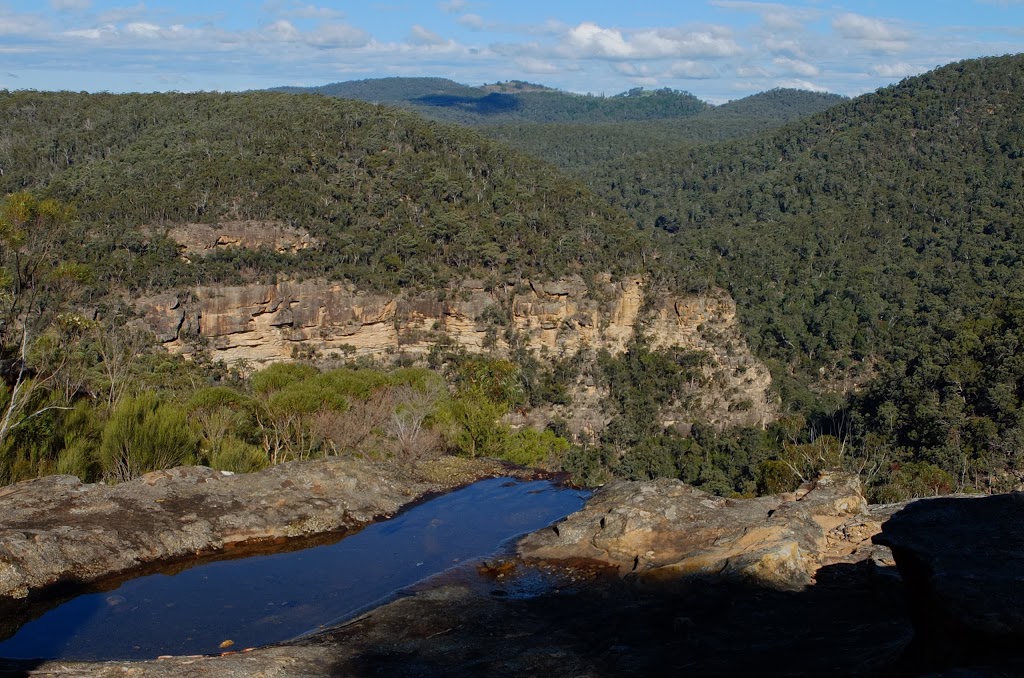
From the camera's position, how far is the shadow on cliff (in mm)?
7559

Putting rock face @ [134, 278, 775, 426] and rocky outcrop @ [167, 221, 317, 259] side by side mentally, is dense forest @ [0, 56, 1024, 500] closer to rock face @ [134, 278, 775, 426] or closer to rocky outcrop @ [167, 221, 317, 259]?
rocky outcrop @ [167, 221, 317, 259]

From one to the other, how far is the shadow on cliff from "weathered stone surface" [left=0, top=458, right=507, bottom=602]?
3.66 meters

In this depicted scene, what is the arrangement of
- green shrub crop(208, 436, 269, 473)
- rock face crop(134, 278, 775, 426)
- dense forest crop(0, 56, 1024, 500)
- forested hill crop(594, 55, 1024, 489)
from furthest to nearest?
rock face crop(134, 278, 775, 426) < forested hill crop(594, 55, 1024, 489) < dense forest crop(0, 56, 1024, 500) < green shrub crop(208, 436, 269, 473)

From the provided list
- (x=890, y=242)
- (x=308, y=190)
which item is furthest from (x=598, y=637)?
(x=890, y=242)

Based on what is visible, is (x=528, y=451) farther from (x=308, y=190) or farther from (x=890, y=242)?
(x=890, y=242)

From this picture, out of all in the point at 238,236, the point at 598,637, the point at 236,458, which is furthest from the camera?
the point at 238,236

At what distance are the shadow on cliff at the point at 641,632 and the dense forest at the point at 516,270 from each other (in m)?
8.26

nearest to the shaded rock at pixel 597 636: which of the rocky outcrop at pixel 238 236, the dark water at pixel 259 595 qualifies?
the dark water at pixel 259 595

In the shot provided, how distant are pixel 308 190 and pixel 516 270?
18.2m

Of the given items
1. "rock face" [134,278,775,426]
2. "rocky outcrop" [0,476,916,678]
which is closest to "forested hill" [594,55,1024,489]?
"rock face" [134,278,775,426]

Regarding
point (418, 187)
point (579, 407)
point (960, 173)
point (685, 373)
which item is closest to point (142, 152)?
point (418, 187)

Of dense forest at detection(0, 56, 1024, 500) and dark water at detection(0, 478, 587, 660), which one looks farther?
dense forest at detection(0, 56, 1024, 500)

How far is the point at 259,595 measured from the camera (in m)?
10.6

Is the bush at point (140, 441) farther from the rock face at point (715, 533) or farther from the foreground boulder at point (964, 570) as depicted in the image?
the foreground boulder at point (964, 570)
